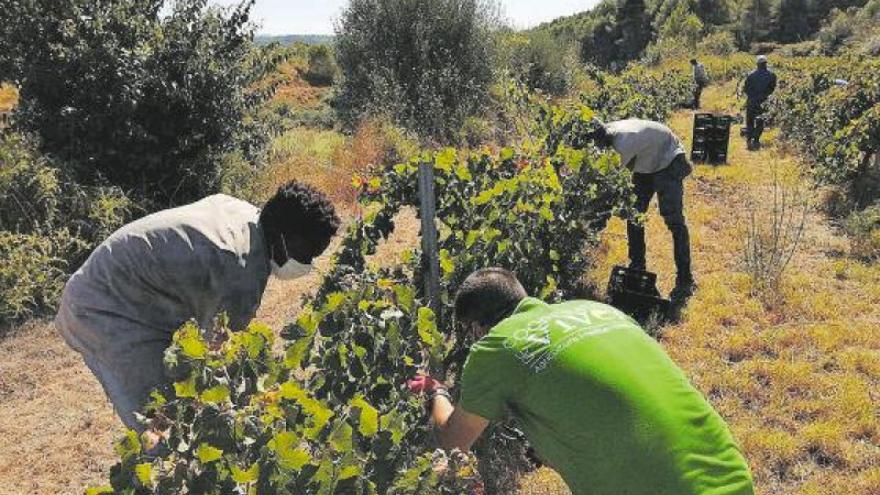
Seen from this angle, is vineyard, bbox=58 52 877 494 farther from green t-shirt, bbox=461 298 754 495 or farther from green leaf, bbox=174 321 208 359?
green t-shirt, bbox=461 298 754 495

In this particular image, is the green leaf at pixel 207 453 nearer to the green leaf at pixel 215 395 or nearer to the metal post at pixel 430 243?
the green leaf at pixel 215 395

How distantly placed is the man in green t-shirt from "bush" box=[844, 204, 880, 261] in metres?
5.46

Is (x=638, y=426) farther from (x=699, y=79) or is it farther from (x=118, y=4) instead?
(x=699, y=79)

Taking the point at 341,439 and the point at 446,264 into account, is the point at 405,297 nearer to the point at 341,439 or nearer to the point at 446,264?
the point at 446,264

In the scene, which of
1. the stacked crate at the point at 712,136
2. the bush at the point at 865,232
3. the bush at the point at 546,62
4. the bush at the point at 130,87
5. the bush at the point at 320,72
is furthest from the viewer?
the bush at the point at 320,72

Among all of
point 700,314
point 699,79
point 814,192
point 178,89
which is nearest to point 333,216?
point 700,314

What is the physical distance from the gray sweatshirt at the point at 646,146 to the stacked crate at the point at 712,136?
581 centimetres

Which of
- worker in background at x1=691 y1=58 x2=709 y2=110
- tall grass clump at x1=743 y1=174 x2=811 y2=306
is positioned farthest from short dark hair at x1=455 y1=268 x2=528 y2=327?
worker in background at x1=691 y1=58 x2=709 y2=110

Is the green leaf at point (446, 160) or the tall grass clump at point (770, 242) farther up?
the green leaf at point (446, 160)

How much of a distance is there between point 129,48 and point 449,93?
681 cm

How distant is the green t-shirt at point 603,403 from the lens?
1858 mm

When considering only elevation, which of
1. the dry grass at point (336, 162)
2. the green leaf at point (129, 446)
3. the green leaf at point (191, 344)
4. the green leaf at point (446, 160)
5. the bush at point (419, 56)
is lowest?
the dry grass at point (336, 162)

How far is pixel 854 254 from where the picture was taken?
21.4 ft

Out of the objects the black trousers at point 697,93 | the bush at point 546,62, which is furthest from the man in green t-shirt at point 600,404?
the bush at point 546,62
